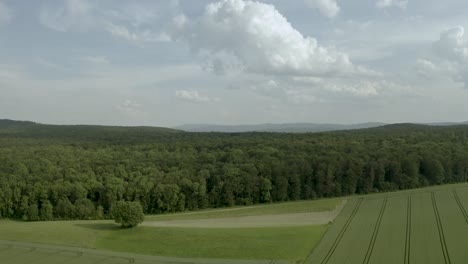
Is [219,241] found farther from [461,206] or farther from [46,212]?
[46,212]

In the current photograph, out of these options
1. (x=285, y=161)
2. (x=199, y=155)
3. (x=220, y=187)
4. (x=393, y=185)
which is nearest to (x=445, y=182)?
(x=393, y=185)

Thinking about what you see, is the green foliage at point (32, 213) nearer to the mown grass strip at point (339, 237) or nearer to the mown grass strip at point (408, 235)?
the mown grass strip at point (339, 237)

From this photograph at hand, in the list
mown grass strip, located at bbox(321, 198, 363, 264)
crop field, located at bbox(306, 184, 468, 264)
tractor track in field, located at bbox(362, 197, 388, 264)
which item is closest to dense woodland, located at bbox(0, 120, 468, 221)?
crop field, located at bbox(306, 184, 468, 264)

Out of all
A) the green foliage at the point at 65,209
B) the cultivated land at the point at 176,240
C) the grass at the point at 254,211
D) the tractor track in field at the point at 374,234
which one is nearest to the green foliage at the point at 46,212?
the green foliage at the point at 65,209

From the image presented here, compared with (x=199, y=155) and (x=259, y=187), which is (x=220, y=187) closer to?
(x=259, y=187)

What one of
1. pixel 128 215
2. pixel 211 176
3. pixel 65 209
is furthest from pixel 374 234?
pixel 65 209

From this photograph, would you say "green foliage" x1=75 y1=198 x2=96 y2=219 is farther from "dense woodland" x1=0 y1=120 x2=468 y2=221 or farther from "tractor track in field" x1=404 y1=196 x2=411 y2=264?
"tractor track in field" x1=404 y1=196 x2=411 y2=264
